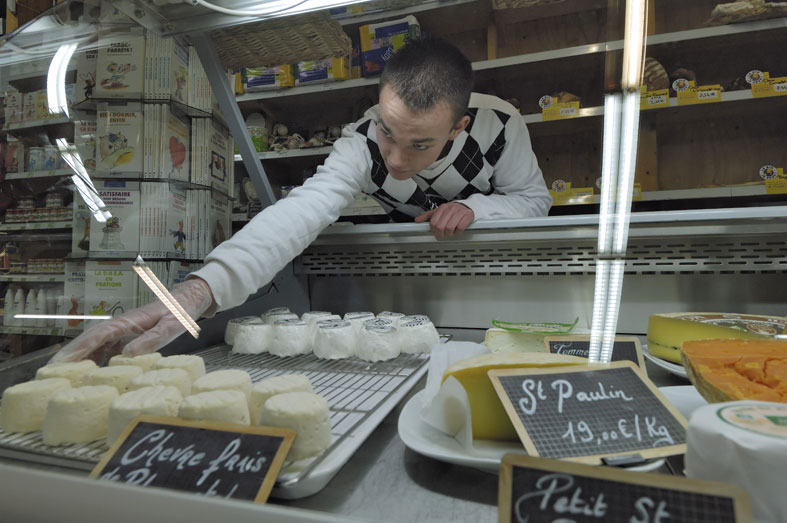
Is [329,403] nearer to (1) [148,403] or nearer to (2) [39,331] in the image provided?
(1) [148,403]

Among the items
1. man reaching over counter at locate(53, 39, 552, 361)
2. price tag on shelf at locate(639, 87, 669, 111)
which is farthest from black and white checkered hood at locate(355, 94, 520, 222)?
price tag on shelf at locate(639, 87, 669, 111)

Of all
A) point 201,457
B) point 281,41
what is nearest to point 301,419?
point 201,457

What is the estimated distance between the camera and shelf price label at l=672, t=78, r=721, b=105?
7.08ft

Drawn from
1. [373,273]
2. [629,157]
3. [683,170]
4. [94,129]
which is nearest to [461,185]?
[373,273]

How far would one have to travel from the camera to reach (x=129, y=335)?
3.03 feet

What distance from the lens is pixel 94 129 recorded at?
1319 mm

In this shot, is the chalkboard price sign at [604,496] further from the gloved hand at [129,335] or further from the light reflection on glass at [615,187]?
the gloved hand at [129,335]

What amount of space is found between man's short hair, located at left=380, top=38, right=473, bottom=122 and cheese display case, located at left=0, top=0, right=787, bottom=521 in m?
0.11

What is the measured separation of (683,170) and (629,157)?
1983 mm

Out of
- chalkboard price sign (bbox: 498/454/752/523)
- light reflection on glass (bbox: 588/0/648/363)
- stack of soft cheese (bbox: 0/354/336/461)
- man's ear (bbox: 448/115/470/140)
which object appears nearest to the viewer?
chalkboard price sign (bbox: 498/454/752/523)

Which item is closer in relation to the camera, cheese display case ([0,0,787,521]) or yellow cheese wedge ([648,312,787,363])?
cheese display case ([0,0,787,521])

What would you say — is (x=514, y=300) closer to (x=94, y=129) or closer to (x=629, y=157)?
(x=629, y=157)

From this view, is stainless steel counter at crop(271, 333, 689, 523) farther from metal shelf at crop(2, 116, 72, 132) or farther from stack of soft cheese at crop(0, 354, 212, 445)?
metal shelf at crop(2, 116, 72, 132)

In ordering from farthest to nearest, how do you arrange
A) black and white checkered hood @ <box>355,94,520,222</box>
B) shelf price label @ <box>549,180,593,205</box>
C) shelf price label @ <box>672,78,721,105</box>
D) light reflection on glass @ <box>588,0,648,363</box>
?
shelf price label @ <box>672,78,721,105</box>
shelf price label @ <box>549,180,593,205</box>
black and white checkered hood @ <box>355,94,520,222</box>
light reflection on glass @ <box>588,0,648,363</box>
